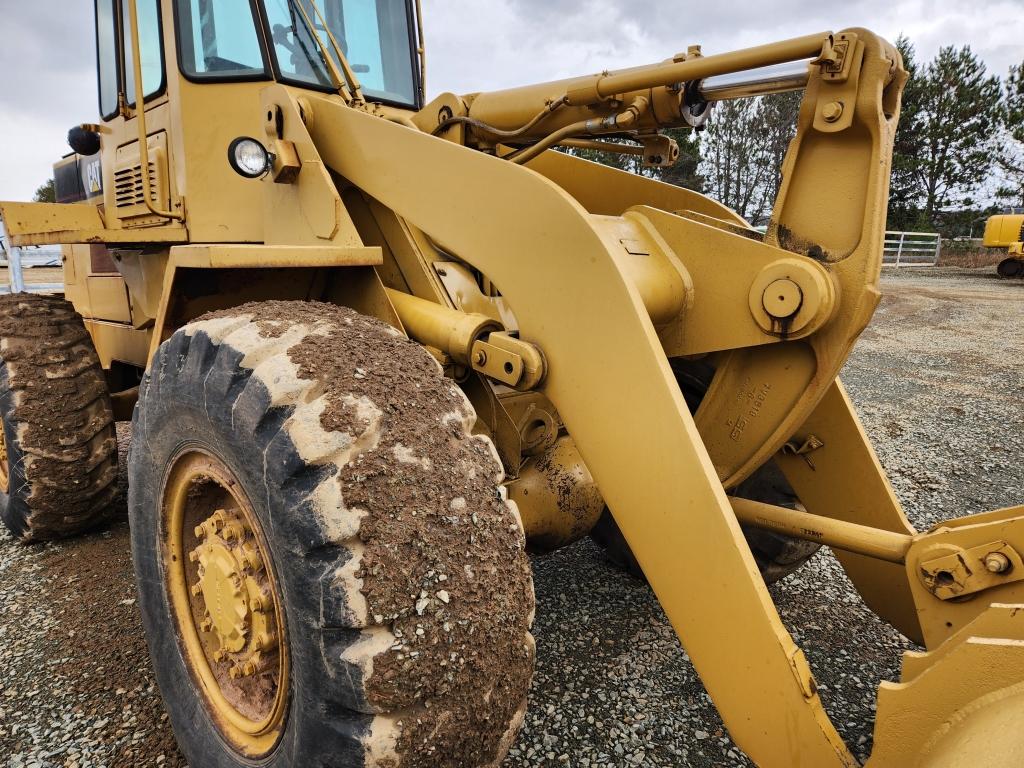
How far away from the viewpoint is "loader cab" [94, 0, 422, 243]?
2740 mm

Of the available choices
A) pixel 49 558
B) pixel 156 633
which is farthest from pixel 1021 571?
pixel 49 558

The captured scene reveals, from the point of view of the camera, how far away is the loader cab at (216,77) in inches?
108

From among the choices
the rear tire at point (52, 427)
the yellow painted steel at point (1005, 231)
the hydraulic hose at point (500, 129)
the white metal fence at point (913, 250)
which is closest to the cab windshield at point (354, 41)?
the hydraulic hose at point (500, 129)

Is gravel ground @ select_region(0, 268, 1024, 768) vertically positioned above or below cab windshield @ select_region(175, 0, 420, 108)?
below

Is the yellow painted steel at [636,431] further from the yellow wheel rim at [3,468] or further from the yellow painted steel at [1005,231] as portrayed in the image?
the yellow painted steel at [1005,231]

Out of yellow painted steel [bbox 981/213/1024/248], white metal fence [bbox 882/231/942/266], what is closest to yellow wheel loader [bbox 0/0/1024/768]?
yellow painted steel [bbox 981/213/1024/248]

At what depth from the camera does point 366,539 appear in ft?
4.51

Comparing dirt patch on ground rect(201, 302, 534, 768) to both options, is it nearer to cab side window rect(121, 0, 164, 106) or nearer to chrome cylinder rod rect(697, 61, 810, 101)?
chrome cylinder rod rect(697, 61, 810, 101)

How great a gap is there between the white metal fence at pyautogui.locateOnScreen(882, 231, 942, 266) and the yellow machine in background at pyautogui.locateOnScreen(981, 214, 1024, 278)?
3.16m

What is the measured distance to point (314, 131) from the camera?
2.50 m

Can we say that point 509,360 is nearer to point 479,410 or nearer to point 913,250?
point 479,410

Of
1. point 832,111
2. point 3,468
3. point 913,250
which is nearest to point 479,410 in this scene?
point 832,111

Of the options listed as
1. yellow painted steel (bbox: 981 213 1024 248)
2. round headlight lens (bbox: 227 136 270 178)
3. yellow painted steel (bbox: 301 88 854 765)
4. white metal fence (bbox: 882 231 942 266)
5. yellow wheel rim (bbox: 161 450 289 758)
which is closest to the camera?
yellow painted steel (bbox: 301 88 854 765)

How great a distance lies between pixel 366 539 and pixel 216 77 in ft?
7.55
